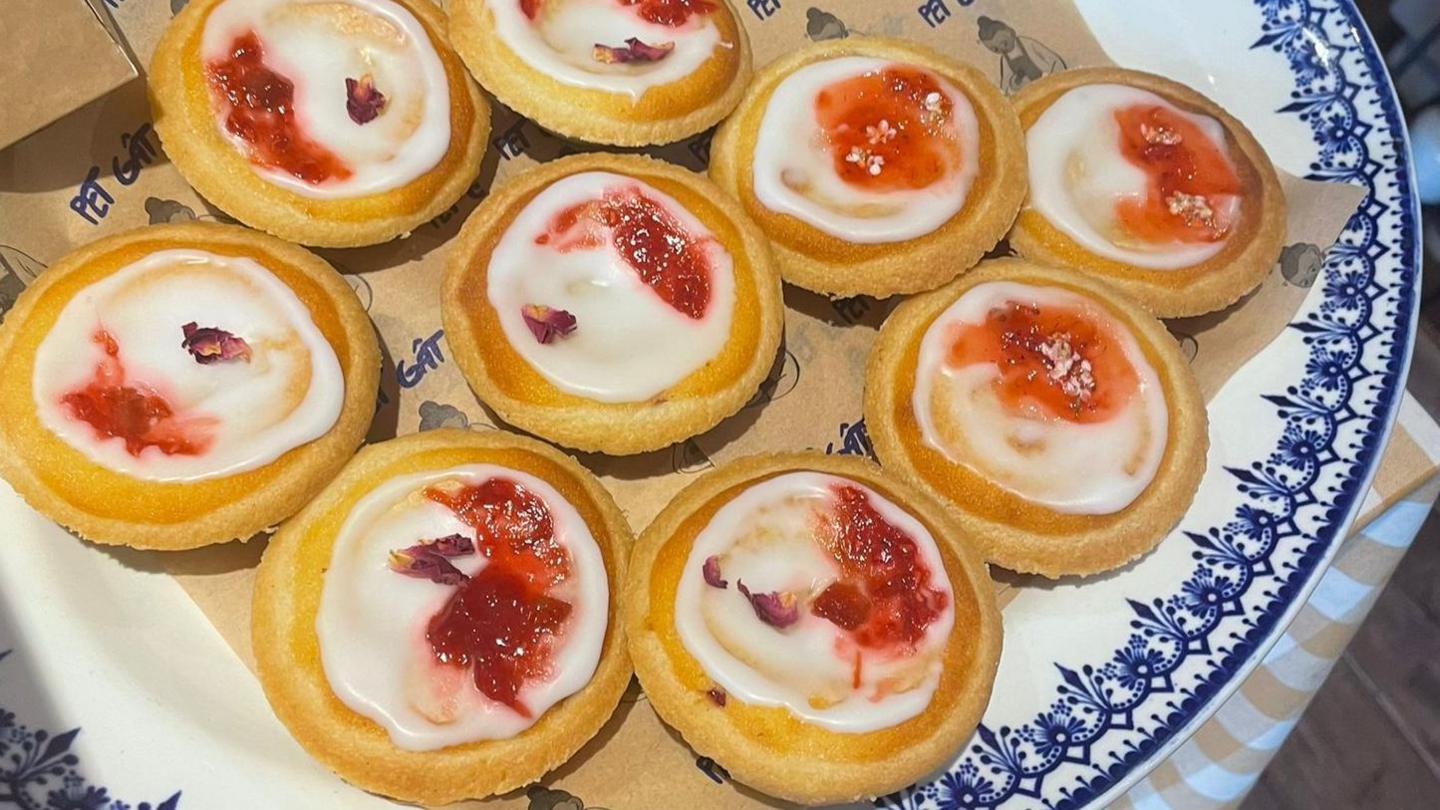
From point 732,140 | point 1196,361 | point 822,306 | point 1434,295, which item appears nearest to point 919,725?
point 822,306

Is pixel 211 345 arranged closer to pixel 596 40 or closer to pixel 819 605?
pixel 596 40

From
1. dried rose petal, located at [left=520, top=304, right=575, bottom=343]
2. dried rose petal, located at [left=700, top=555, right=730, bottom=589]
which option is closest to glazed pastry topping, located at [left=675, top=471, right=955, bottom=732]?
dried rose petal, located at [left=700, top=555, right=730, bottom=589]

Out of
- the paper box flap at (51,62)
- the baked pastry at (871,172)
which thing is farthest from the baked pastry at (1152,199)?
the paper box flap at (51,62)

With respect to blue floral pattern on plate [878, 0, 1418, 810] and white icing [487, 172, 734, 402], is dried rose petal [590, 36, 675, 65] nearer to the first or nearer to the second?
white icing [487, 172, 734, 402]

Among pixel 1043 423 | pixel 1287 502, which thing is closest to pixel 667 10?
pixel 1043 423

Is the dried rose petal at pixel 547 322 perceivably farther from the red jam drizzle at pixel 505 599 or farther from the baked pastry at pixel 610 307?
the red jam drizzle at pixel 505 599

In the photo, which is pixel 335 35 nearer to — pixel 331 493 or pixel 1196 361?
pixel 331 493
